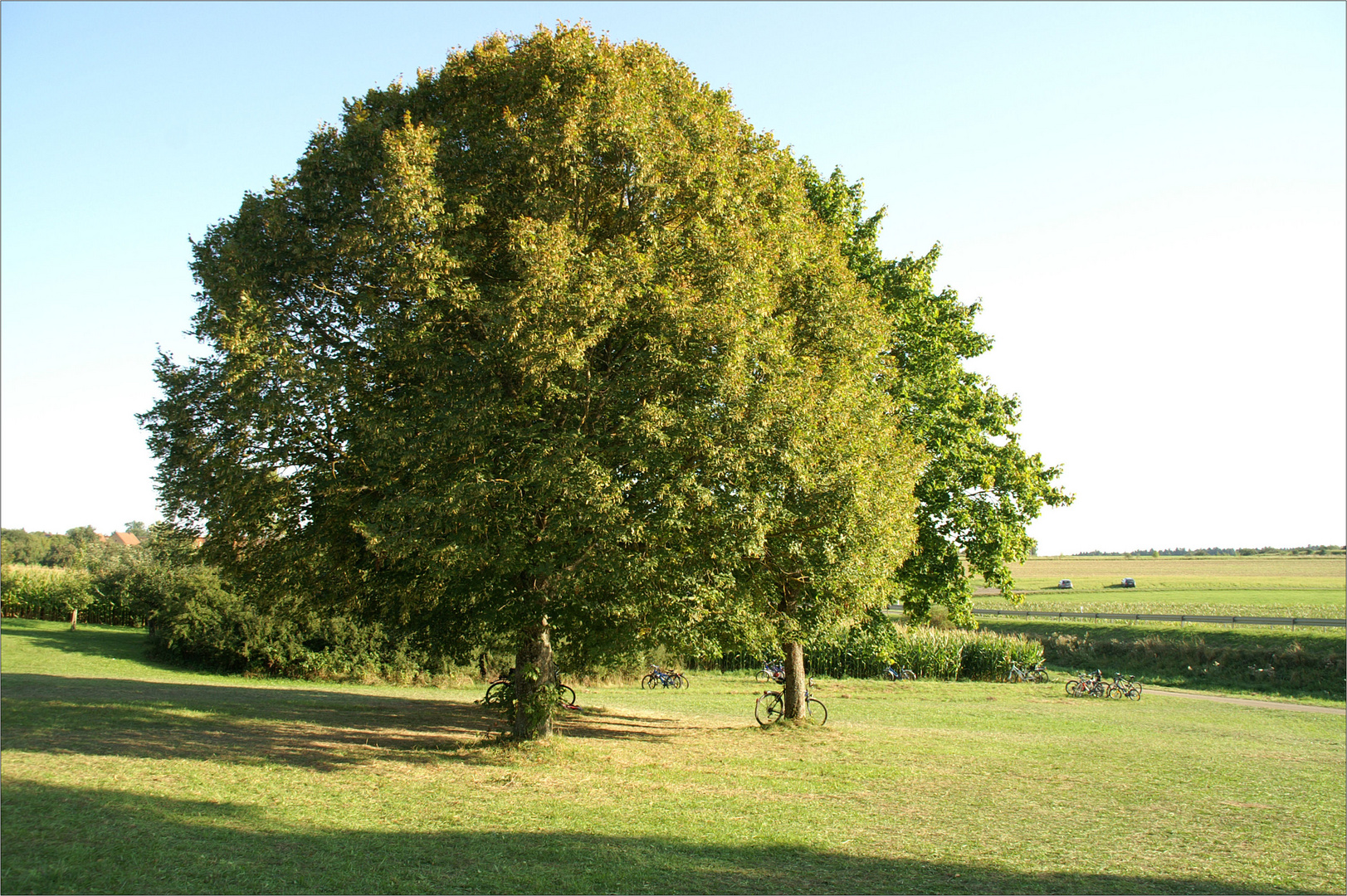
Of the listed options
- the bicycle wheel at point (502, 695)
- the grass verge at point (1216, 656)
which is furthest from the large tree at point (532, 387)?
the grass verge at point (1216, 656)

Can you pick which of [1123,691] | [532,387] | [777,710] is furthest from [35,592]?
[1123,691]

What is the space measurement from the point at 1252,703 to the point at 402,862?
3616cm

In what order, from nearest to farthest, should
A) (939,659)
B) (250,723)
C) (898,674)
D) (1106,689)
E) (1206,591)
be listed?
(250,723) < (1106,689) < (898,674) < (939,659) < (1206,591)

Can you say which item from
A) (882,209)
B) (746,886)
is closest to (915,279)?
(882,209)

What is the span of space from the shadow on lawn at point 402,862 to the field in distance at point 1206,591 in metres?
37.3

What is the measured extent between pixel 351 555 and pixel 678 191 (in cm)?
909

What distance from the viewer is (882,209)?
23594 millimetres

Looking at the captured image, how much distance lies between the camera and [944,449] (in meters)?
21.3

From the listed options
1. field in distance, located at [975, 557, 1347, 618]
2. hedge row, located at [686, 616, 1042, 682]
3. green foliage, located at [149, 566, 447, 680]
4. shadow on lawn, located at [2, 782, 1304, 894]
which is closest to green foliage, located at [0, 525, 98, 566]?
green foliage, located at [149, 566, 447, 680]

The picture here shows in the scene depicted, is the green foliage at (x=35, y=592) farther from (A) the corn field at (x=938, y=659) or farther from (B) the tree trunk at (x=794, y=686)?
(B) the tree trunk at (x=794, y=686)

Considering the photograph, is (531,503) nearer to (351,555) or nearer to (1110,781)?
(351,555)

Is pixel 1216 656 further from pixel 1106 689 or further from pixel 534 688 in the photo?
pixel 534 688

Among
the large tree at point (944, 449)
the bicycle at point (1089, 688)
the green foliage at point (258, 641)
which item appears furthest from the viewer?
the bicycle at point (1089, 688)

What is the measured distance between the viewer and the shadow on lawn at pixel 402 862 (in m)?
7.52
